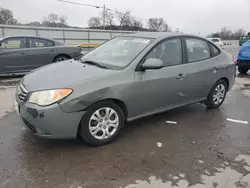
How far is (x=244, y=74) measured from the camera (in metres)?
10.0

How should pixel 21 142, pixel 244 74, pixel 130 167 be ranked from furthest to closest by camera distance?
1. pixel 244 74
2. pixel 21 142
3. pixel 130 167

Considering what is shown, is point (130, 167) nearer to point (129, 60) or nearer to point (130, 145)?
point (130, 145)

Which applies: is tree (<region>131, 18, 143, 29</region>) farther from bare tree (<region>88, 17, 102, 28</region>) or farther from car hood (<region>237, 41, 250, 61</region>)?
car hood (<region>237, 41, 250, 61</region>)

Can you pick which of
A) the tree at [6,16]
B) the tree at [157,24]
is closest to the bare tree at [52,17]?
the tree at [6,16]

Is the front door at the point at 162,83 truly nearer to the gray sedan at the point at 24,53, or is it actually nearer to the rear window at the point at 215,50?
the rear window at the point at 215,50

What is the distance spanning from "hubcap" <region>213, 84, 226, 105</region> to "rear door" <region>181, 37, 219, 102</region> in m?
0.28

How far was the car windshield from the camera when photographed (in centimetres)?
388

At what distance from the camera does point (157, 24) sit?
238 feet

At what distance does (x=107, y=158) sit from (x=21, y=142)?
1.28 meters

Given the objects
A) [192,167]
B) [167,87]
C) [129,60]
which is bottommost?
[192,167]

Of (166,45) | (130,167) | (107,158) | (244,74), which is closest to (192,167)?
(130,167)

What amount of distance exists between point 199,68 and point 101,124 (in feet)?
7.14

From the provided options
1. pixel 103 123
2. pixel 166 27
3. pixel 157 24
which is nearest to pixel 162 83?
pixel 103 123

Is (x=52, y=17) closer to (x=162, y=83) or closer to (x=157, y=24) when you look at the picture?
(x=157, y=24)
